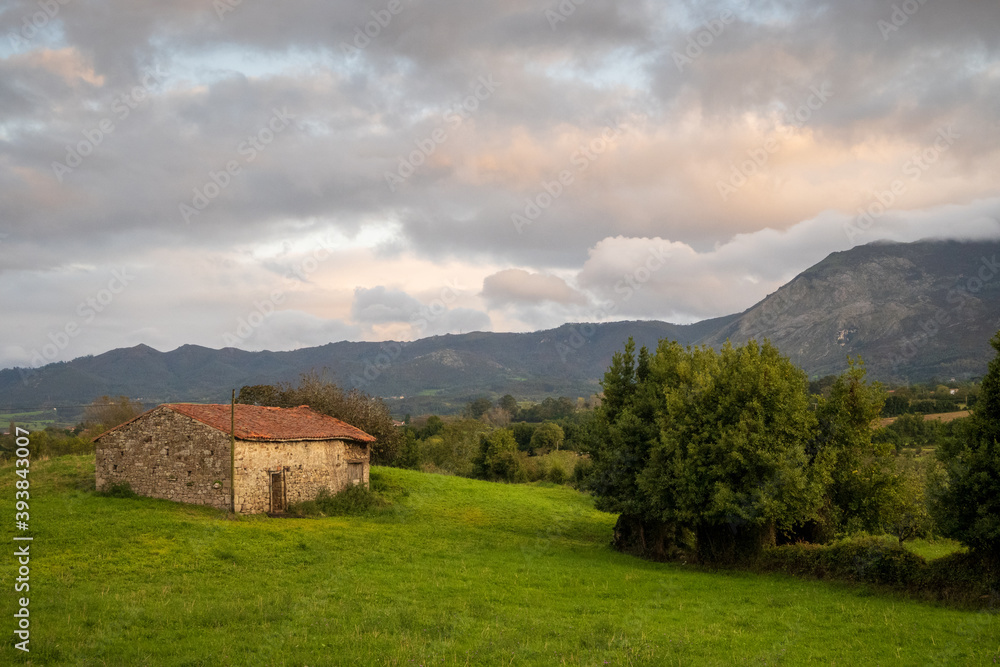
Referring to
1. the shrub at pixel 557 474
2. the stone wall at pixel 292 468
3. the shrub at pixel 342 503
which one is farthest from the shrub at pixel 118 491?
the shrub at pixel 557 474

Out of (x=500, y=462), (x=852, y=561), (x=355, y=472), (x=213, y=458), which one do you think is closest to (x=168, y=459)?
(x=213, y=458)

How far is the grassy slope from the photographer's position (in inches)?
532

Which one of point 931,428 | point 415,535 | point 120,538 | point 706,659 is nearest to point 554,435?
point 931,428

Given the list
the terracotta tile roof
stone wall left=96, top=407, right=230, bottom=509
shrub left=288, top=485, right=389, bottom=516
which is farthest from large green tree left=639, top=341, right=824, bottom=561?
stone wall left=96, top=407, right=230, bottom=509

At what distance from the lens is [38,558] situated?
20.6 metres

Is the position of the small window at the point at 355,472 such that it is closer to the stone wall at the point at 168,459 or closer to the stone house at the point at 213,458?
the stone house at the point at 213,458

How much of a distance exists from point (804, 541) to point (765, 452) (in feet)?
21.2

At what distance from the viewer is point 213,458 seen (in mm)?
31547

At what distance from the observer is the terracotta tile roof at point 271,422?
32459 millimetres

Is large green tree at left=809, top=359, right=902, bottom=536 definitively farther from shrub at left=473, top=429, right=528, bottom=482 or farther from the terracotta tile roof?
shrub at left=473, top=429, right=528, bottom=482

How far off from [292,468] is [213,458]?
4.71 meters

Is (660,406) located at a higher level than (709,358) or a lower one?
lower

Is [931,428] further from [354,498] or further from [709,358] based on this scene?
[354,498]

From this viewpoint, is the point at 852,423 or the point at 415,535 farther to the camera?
the point at 415,535
